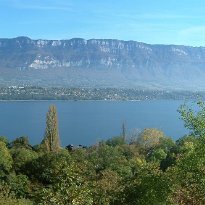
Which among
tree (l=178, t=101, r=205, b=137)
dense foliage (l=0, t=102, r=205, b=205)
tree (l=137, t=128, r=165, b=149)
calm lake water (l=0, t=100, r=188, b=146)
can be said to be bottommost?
calm lake water (l=0, t=100, r=188, b=146)

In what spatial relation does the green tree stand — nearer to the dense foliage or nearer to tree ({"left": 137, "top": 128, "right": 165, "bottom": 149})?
the dense foliage

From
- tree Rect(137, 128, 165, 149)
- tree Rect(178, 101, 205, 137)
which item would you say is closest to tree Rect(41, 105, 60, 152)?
tree Rect(137, 128, 165, 149)

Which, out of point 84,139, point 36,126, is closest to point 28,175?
point 84,139

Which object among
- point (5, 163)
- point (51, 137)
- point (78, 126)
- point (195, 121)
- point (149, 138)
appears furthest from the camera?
point (78, 126)

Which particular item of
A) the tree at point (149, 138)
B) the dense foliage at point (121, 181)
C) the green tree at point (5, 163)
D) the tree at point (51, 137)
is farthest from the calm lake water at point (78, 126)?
the dense foliage at point (121, 181)

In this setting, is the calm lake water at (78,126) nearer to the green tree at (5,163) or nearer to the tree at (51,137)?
the tree at (51,137)

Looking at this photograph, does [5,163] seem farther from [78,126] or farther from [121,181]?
[78,126]

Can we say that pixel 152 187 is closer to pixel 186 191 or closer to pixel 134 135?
pixel 186 191

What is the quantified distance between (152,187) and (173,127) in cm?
10581

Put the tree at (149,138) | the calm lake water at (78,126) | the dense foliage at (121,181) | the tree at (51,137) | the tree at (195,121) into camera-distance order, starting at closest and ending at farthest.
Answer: the dense foliage at (121,181)
the tree at (195,121)
the tree at (51,137)
the tree at (149,138)
the calm lake water at (78,126)

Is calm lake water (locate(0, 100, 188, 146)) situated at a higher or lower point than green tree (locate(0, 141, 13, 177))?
lower

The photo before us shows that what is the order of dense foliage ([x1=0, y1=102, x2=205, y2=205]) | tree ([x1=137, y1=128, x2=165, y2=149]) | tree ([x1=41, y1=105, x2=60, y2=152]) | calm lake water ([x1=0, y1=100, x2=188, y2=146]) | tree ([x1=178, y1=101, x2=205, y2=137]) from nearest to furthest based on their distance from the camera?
dense foliage ([x1=0, y1=102, x2=205, y2=205])
tree ([x1=178, y1=101, x2=205, y2=137])
tree ([x1=41, y1=105, x2=60, y2=152])
tree ([x1=137, y1=128, x2=165, y2=149])
calm lake water ([x1=0, y1=100, x2=188, y2=146])

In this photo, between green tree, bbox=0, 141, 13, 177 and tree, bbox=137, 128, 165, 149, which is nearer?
green tree, bbox=0, 141, 13, 177

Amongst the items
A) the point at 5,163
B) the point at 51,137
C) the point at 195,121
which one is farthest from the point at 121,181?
the point at 51,137
